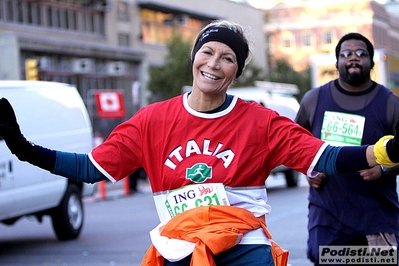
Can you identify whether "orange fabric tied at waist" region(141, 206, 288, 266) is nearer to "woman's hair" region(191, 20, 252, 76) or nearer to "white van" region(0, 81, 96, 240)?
"woman's hair" region(191, 20, 252, 76)

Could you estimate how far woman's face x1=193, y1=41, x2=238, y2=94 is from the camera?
3.84 m

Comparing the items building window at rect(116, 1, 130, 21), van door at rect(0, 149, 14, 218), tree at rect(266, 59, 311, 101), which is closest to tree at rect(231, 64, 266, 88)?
building window at rect(116, 1, 130, 21)

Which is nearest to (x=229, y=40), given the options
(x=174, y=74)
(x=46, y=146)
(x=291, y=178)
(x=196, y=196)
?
(x=196, y=196)

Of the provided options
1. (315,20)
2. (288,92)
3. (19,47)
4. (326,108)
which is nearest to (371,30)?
(315,20)

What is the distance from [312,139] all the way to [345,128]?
5.90 ft

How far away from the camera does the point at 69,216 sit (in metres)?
12.7

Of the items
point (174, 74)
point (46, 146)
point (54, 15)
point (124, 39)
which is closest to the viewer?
point (46, 146)

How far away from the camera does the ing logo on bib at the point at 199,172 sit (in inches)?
147

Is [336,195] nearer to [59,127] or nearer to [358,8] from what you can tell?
[59,127]

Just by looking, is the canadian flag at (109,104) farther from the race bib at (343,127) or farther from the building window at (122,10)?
the building window at (122,10)

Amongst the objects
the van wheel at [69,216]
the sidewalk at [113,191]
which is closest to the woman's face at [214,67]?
the van wheel at [69,216]

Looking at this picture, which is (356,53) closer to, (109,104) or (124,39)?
(109,104)

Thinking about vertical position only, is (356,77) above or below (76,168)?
above

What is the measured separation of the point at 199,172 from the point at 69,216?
918 cm
